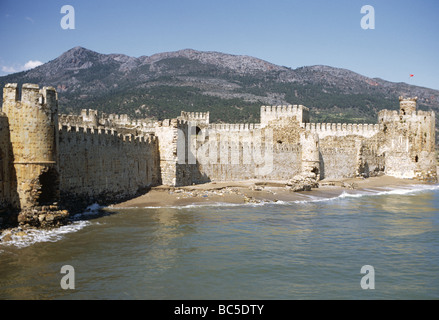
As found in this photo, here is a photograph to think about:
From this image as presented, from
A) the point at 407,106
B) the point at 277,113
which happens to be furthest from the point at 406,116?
the point at 277,113

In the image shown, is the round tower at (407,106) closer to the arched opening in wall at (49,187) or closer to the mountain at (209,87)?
the arched opening in wall at (49,187)

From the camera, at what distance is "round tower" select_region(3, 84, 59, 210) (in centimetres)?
1400

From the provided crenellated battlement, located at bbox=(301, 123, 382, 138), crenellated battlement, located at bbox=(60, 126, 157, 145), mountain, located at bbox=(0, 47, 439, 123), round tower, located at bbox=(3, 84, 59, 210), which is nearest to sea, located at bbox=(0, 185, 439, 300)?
round tower, located at bbox=(3, 84, 59, 210)

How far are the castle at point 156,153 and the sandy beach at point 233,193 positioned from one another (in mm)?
822

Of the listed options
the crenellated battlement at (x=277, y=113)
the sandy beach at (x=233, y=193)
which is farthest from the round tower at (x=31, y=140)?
the crenellated battlement at (x=277, y=113)

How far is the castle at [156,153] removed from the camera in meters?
14.1

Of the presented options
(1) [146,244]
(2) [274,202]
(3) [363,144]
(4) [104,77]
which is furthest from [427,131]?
(4) [104,77]

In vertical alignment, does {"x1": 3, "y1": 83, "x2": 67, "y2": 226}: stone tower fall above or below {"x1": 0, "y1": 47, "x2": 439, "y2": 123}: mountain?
below

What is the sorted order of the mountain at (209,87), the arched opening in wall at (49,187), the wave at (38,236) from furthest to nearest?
A: the mountain at (209,87) < the arched opening in wall at (49,187) < the wave at (38,236)

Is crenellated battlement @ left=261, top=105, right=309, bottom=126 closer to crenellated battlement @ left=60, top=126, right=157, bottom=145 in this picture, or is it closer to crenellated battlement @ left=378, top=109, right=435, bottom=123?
crenellated battlement @ left=378, top=109, right=435, bottom=123

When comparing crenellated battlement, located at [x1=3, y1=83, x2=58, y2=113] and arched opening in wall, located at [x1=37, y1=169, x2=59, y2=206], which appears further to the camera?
arched opening in wall, located at [x1=37, y1=169, x2=59, y2=206]

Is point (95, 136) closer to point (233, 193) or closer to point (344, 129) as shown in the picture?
point (233, 193)

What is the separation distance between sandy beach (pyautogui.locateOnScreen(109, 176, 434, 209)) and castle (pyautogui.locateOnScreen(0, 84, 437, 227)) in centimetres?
82

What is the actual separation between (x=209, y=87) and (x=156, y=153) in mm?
80158
